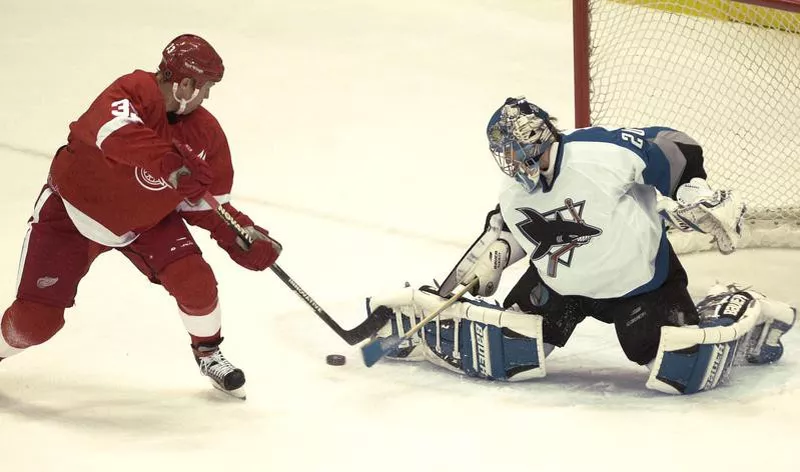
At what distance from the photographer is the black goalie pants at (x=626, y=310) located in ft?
10.6

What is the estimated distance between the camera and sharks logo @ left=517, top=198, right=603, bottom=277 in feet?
10.4

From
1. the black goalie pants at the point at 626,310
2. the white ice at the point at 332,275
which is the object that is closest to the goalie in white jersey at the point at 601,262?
the black goalie pants at the point at 626,310

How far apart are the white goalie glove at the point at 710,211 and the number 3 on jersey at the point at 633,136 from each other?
0.15 meters

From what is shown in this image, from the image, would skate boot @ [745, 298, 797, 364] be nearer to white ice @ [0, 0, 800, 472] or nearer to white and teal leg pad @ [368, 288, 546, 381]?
white ice @ [0, 0, 800, 472]

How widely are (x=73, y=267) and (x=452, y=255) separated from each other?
5.44ft

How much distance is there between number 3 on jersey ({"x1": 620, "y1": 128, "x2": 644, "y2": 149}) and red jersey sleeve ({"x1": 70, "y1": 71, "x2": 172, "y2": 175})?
3.72 ft

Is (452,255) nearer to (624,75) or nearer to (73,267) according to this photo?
(624,75)

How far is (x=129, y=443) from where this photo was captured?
296cm

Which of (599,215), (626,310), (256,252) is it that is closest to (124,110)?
(256,252)

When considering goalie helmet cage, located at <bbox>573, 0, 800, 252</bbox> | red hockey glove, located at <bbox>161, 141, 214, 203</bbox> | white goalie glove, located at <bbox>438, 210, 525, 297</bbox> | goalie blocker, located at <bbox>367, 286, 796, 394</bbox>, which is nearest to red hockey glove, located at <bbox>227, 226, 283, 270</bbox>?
red hockey glove, located at <bbox>161, 141, 214, 203</bbox>

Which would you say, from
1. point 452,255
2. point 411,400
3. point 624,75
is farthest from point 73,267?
point 624,75

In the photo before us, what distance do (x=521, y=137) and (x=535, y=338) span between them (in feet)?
1.76

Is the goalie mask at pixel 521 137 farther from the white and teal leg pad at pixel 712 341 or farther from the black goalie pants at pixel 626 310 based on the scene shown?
the white and teal leg pad at pixel 712 341

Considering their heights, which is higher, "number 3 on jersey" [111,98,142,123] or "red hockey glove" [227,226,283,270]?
"number 3 on jersey" [111,98,142,123]
